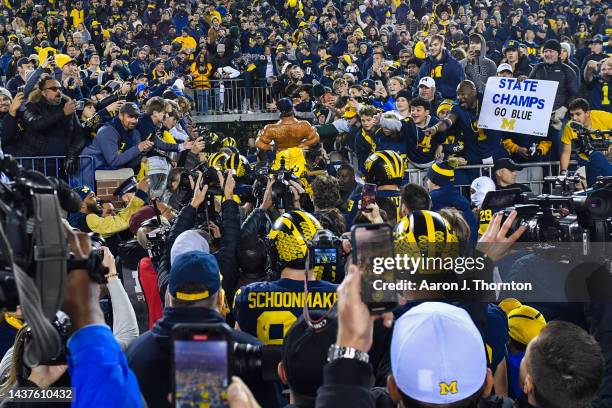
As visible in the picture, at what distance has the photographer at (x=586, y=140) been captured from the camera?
8242 millimetres

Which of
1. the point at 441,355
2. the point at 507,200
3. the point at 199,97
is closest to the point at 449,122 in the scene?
the point at 507,200

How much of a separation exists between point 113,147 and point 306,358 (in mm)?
6528

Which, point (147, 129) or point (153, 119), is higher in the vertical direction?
point (153, 119)

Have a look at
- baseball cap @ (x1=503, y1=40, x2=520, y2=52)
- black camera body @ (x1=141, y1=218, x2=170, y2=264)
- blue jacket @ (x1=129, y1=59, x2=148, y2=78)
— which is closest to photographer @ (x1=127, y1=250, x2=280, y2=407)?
black camera body @ (x1=141, y1=218, x2=170, y2=264)

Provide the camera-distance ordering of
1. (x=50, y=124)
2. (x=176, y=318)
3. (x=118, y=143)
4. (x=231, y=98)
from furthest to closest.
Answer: (x=231, y=98) → (x=118, y=143) → (x=50, y=124) → (x=176, y=318)

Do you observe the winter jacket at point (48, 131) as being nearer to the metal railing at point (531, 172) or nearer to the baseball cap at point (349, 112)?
the baseball cap at point (349, 112)

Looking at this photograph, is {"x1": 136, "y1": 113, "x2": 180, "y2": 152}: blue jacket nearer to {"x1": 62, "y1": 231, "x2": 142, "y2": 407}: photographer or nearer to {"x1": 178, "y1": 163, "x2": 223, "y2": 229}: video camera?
{"x1": 178, "y1": 163, "x2": 223, "y2": 229}: video camera

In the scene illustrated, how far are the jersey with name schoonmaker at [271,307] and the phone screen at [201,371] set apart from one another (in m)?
2.05

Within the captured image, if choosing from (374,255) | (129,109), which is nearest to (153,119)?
(129,109)

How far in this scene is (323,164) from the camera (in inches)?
374

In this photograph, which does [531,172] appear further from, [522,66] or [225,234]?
[225,234]

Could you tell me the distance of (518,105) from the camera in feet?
31.7

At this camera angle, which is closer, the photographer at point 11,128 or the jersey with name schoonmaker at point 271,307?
the jersey with name schoonmaker at point 271,307

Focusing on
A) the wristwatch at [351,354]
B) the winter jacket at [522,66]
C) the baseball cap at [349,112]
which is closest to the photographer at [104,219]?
the baseball cap at [349,112]
